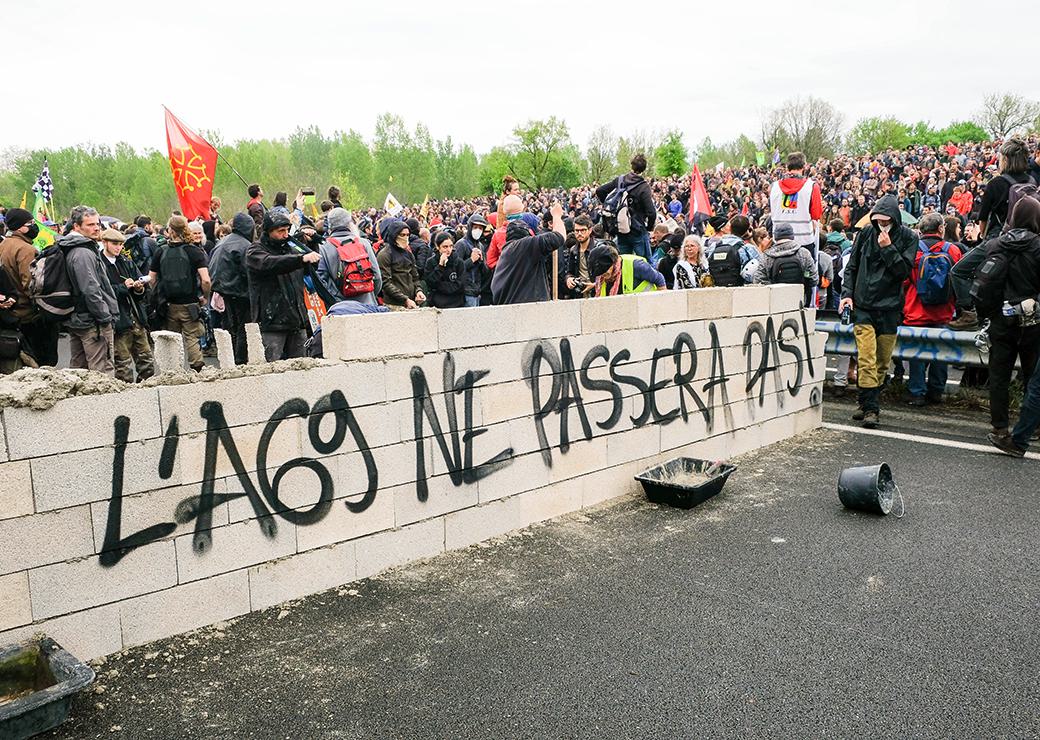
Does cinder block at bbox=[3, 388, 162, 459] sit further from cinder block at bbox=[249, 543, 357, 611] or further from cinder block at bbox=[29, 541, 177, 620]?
cinder block at bbox=[249, 543, 357, 611]

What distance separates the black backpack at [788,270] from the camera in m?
8.68

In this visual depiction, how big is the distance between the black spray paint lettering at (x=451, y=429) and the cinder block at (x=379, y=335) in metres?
0.17

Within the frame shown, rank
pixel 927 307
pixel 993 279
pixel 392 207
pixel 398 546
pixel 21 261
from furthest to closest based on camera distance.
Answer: pixel 392 207
pixel 927 307
pixel 21 261
pixel 993 279
pixel 398 546

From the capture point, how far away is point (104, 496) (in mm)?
3977

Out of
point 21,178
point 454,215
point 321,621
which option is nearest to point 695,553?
point 321,621

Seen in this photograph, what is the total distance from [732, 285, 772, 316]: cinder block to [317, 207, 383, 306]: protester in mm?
3243

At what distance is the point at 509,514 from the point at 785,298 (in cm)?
395

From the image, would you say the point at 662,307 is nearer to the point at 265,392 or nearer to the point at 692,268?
the point at 692,268

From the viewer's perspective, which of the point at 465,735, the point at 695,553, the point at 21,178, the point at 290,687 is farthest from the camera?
the point at 21,178

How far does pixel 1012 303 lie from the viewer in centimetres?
703

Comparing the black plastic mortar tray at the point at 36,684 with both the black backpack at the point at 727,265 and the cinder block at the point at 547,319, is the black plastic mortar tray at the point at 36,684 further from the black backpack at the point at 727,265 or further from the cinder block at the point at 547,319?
the black backpack at the point at 727,265

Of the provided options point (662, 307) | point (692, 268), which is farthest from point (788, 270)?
point (662, 307)

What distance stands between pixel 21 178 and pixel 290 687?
79.6m

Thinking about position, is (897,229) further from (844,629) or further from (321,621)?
(321,621)
